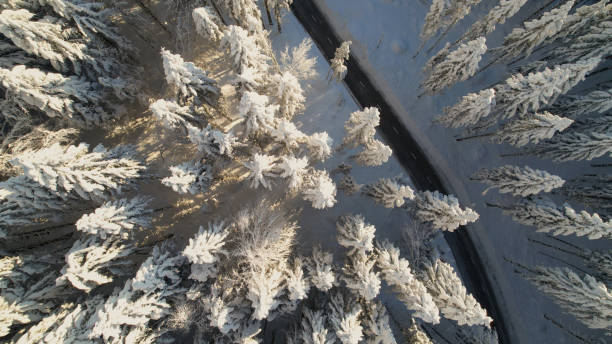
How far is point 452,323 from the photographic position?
76.1 ft

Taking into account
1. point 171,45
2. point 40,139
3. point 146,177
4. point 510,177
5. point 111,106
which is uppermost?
point 510,177

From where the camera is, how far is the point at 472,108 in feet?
63.9

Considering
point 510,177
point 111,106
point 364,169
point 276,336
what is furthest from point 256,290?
point 510,177

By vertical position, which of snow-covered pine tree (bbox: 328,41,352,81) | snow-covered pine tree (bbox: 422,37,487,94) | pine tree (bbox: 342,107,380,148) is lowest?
pine tree (bbox: 342,107,380,148)

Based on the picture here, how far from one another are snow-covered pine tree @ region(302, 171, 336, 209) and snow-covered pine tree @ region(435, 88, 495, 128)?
39.4ft

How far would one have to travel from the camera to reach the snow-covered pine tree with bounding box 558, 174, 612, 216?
69.1 feet

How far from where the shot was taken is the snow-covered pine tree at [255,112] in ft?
48.5

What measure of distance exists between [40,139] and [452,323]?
1403 inches

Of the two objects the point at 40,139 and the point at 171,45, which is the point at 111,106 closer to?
the point at 40,139

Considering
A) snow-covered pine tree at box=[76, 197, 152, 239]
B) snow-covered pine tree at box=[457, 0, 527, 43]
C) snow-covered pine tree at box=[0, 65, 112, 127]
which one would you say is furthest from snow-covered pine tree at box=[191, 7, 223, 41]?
snow-covered pine tree at box=[457, 0, 527, 43]

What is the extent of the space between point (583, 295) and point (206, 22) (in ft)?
102

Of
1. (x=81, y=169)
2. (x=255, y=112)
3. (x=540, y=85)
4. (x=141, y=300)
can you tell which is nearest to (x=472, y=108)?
(x=540, y=85)

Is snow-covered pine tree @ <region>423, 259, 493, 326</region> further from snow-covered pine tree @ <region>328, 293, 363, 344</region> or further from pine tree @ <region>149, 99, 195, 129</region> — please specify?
pine tree @ <region>149, 99, 195, 129</region>

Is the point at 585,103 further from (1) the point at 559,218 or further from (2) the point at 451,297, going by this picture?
(2) the point at 451,297
